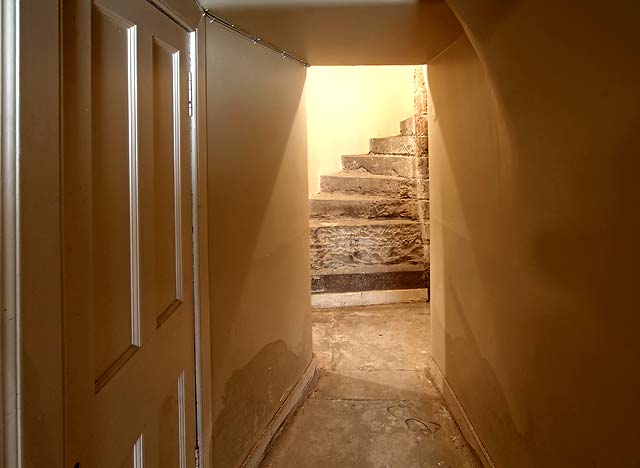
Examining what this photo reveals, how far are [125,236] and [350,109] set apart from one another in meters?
4.38

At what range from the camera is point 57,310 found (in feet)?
1.89

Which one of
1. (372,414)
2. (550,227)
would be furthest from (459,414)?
(550,227)

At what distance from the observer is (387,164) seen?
4.52 m

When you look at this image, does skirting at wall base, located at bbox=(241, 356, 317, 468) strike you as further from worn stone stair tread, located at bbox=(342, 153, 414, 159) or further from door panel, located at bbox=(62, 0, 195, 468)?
worn stone stair tread, located at bbox=(342, 153, 414, 159)

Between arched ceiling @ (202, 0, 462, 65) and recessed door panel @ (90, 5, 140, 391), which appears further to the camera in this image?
arched ceiling @ (202, 0, 462, 65)

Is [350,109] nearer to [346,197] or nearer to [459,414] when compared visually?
[346,197]

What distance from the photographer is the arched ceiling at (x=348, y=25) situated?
1399mm

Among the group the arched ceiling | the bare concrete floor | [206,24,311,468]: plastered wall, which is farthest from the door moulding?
the bare concrete floor

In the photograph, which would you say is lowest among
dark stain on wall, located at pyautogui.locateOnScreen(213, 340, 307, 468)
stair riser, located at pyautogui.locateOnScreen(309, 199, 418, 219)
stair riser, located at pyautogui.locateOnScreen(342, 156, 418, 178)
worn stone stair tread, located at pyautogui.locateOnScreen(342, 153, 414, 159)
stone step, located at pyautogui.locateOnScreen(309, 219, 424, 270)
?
dark stain on wall, located at pyautogui.locateOnScreen(213, 340, 307, 468)

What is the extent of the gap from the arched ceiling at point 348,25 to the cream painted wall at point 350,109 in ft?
8.77

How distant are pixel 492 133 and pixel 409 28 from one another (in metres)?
0.54

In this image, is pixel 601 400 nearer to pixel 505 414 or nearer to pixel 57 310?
pixel 505 414

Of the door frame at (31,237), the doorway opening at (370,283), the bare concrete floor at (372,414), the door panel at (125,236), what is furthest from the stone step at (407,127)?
the door frame at (31,237)

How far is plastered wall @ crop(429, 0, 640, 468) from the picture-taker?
0.77 metres
